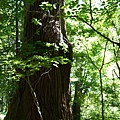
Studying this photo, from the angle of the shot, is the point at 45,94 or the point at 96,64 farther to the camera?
the point at 96,64

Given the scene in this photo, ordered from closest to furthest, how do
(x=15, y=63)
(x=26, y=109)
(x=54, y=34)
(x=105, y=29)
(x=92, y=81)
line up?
(x=15, y=63) → (x=26, y=109) → (x=54, y=34) → (x=105, y=29) → (x=92, y=81)

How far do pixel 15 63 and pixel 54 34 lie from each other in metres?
2.15

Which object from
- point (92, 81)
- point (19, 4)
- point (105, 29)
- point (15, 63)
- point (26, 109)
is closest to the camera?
point (15, 63)

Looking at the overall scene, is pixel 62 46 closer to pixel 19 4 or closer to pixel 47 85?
pixel 47 85

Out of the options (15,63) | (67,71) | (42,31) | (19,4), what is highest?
(19,4)

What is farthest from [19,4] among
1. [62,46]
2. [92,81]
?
[92,81]

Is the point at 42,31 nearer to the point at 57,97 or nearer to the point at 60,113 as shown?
the point at 57,97

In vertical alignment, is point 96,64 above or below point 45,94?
below

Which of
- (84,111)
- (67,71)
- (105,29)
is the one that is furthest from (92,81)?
(67,71)

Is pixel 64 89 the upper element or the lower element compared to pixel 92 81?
upper

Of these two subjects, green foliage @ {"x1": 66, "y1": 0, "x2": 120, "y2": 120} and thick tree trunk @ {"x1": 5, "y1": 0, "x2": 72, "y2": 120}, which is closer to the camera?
thick tree trunk @ {"x1": 5, "y1": 0, "x2": 72, "y2": 120}

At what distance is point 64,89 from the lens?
6039 millimetres

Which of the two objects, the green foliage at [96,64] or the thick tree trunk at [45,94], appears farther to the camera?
the green foliage at [96,64]

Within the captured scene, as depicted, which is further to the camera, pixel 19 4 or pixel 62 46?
pixel 62 46
